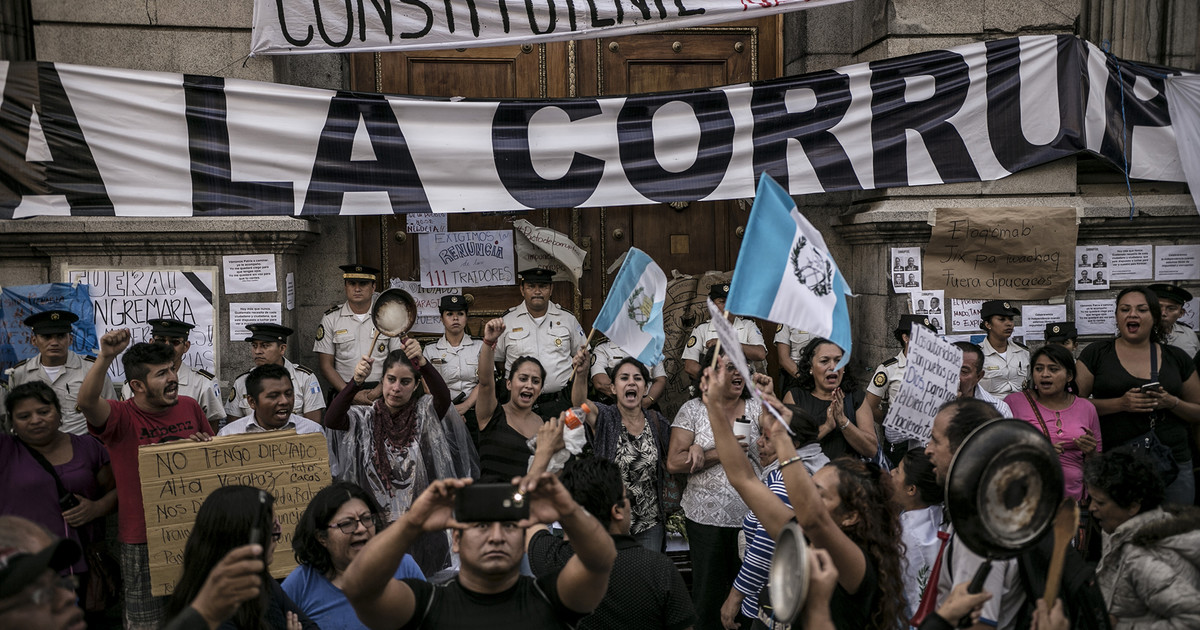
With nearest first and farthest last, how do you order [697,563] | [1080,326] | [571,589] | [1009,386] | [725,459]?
[571,589] < [725,459] < [697,563] < [1009,386] < [1080,326]

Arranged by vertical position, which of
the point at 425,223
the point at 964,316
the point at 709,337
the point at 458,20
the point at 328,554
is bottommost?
the point at 328,554

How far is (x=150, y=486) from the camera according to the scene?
4.41 meters

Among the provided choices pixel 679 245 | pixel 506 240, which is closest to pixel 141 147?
pixel 506 240

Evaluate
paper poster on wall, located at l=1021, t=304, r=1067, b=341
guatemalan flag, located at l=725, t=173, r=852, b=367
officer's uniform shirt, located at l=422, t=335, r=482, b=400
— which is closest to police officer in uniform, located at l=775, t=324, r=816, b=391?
paper poster on wall, located at l=1021, t=304, r=1067, b=341

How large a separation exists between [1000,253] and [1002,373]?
1096mm

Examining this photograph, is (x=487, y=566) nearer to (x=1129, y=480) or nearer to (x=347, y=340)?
(x=1129, y=480)

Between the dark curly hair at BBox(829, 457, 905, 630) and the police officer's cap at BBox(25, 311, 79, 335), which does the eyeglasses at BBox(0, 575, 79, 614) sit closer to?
the dark curly hair at BBox(829, 457, 905, 630)

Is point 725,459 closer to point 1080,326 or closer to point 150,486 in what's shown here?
point 150,486

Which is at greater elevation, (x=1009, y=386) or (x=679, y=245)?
(x=679, y=245)

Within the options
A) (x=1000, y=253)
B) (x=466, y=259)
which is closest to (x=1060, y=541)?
(x=1000, y=253)

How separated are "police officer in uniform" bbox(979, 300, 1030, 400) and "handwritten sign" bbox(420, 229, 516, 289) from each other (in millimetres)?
3983

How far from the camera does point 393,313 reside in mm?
5207

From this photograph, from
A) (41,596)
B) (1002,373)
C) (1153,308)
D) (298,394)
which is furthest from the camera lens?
(1002,373)

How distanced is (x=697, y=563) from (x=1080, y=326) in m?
4.52
